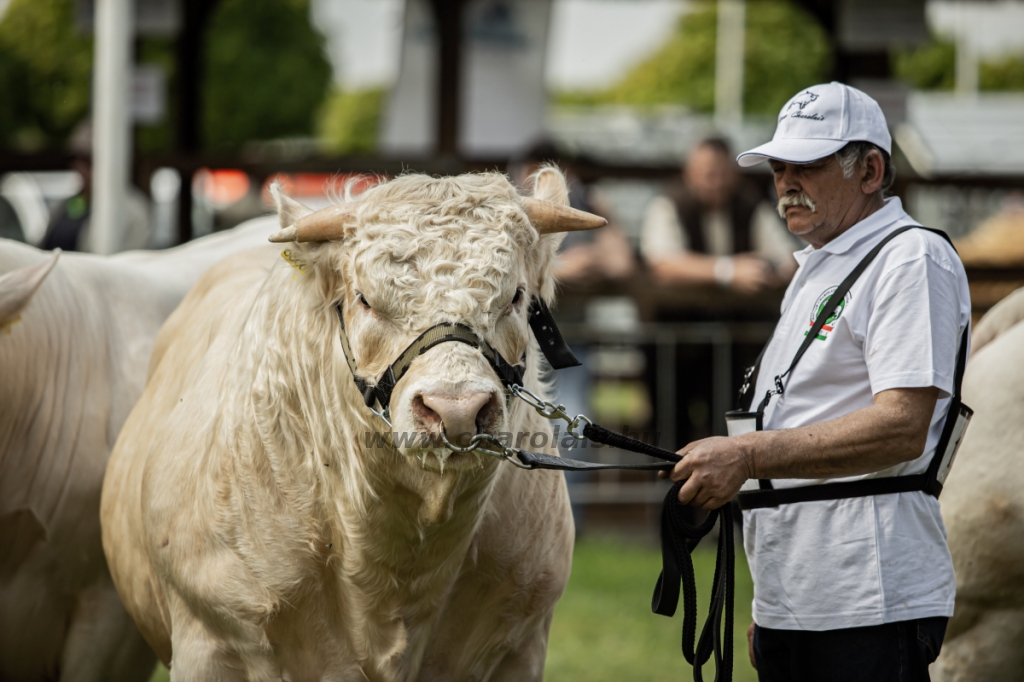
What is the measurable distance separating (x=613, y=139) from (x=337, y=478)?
23.0m

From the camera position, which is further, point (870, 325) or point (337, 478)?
point (337, 478)

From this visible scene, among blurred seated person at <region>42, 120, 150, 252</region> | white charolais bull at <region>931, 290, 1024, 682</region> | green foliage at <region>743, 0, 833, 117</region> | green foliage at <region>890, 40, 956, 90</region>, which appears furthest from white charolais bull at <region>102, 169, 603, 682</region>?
green foliage at <region>890, 40, 956, 90</region>

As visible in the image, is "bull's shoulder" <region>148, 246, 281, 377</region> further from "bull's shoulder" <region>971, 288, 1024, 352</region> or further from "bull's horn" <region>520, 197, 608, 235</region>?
"bull's shoulder" <region>971, 288, 1024, 352</region>

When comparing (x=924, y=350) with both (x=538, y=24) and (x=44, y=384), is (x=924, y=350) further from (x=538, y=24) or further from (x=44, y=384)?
(x=538, y=24)

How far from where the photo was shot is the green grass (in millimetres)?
5156

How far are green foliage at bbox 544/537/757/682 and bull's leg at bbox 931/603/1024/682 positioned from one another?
1564 millimetres

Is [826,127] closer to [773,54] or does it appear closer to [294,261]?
[294,261]

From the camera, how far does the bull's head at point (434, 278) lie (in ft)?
7.73

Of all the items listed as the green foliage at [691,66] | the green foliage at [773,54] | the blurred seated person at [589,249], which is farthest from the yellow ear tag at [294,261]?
the green foliage at [691,66]

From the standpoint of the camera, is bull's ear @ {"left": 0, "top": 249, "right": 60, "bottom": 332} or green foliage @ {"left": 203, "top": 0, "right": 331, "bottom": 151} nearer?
bull's ear @ {"left": 0, "top": 249, "right": 60, "bottom": 332}

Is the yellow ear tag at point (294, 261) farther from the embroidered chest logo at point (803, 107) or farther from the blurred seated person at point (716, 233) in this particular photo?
the blurred seated person at point (716, 233)

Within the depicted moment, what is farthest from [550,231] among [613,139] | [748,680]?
[613,139]

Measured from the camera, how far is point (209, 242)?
17.7 feet

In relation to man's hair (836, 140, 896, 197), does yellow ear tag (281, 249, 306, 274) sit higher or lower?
lower
